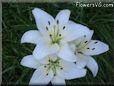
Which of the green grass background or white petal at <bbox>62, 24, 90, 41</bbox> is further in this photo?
the green grass background

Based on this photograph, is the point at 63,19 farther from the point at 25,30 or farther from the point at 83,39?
the point at 25,30

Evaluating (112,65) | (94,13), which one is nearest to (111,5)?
(94,13)

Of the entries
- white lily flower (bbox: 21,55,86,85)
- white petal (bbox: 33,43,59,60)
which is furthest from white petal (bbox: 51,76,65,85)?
white petal (bbox: 33,43,59,60)

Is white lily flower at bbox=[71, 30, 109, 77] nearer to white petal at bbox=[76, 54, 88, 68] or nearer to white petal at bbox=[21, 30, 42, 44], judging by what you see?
white petal at bbox=[76, 54, 88, 68]

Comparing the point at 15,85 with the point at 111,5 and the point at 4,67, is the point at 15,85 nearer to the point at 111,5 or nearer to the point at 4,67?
the point at 4,67

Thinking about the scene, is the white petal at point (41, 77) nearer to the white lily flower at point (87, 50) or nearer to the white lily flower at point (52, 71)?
the white lily flower at point (52, 71)

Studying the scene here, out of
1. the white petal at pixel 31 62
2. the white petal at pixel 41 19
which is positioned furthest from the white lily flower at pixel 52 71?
the white petal at pixel 41 19
